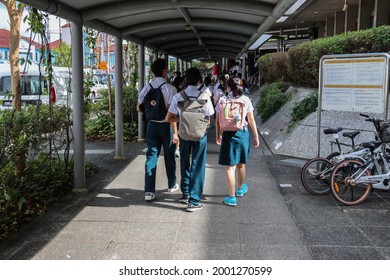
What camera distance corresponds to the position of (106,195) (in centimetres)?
591

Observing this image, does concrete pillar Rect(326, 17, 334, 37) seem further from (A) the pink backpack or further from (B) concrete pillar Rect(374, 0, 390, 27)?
(A) the pink backpack

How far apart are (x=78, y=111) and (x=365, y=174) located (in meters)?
3.89

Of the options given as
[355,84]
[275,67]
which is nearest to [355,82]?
[355,84]

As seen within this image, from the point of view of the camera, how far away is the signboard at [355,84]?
19.7 ft

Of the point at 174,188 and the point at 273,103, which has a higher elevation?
the point at 273,103

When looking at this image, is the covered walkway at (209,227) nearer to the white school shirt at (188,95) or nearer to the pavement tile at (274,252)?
the pavement tile at (274,252)

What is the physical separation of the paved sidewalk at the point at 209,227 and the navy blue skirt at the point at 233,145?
598 mm

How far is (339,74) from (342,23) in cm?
1361

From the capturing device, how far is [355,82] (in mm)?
6262

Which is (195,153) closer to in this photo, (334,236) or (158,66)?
(158,66)

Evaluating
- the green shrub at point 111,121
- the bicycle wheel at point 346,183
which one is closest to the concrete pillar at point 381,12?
the green shrub at point 111,121

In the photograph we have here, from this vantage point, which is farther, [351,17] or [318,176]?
[351,17]

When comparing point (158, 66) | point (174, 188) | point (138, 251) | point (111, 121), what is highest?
point (158, 66)

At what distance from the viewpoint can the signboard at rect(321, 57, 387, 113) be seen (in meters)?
6.00
